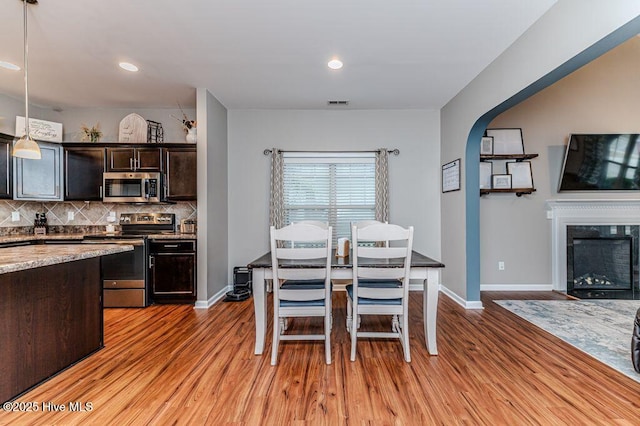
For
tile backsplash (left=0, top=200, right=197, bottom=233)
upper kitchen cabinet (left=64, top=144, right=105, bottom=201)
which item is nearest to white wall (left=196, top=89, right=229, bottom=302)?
tile backsplash (left=0, top=200, right=197, bottom=233)

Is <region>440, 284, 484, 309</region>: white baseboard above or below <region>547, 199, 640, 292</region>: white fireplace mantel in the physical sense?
below

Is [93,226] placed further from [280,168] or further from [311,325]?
[311,325]

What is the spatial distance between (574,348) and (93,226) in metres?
5.97

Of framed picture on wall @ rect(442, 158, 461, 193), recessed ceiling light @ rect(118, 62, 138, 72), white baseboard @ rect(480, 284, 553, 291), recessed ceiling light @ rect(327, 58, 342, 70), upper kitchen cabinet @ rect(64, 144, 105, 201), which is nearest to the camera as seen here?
recessed ceiling light @ rect(327, 58, 342, 70)

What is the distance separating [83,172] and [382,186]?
423cm

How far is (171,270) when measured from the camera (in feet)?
13.1

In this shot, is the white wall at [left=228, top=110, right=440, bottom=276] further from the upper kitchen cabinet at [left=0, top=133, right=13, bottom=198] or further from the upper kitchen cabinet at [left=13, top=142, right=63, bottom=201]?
the upper kitchen cabinet at [left=0, top=133, right=13, bottom=198]

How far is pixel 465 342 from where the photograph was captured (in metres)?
2.84

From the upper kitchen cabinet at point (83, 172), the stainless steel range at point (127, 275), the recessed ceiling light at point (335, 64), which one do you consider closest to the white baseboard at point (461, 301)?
the recessed ceiling light at point (335, 64)

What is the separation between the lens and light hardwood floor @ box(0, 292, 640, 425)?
5.98ft

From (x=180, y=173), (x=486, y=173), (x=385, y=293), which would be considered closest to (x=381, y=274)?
(x=385, y=293)

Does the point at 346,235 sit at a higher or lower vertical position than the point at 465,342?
higher

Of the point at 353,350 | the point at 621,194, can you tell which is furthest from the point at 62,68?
the point at 621,194

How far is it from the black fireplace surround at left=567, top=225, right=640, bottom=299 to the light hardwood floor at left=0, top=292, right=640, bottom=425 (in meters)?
2.07
